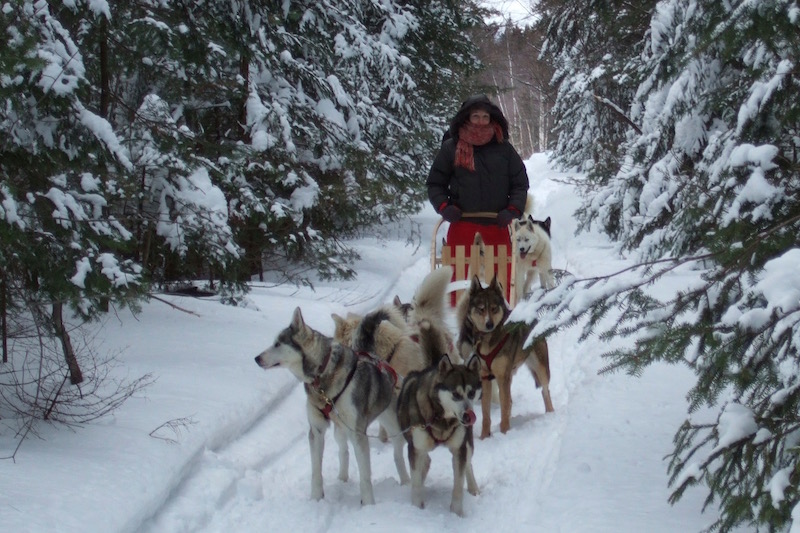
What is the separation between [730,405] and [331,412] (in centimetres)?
240

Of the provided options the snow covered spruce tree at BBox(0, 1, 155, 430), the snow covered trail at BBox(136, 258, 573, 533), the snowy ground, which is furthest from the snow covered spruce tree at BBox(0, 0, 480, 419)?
the snow covered trail at BBox(136, 258, 573, 533)

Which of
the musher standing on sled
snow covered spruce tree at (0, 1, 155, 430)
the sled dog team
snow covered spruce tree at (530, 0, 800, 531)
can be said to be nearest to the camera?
snow covered spruce tree at (530, 0, 800, 531)

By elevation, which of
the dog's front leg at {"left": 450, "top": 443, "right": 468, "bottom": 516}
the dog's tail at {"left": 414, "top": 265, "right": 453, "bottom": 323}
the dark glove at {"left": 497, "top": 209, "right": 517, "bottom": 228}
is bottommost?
the dog's front leg at {"left": 450, "top": 443, "right": 468, "bottom": 516}

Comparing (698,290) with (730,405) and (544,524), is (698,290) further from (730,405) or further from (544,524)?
(544,524)

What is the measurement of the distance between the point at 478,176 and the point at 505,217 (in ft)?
1.69

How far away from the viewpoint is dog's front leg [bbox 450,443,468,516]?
14.7 feet

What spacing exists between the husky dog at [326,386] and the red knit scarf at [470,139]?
3298mm

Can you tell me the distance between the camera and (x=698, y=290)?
3240 mm

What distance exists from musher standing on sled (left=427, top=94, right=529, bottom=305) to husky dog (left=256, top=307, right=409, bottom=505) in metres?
2.80

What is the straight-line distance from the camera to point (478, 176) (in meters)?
7.56

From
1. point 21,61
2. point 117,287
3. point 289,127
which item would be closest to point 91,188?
point 117,287

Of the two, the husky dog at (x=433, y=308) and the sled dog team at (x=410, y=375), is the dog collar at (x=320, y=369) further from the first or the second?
the husky dog at (x=433, y=308)

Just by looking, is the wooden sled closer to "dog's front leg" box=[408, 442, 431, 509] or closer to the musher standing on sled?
the musher standing on sled

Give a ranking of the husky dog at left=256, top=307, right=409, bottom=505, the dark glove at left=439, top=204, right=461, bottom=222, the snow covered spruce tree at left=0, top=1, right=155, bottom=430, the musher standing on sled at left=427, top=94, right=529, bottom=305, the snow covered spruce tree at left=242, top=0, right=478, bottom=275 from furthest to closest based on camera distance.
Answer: the snow covered spruce tree at left=242, top=0, right=478, bottom=275
the musher standing on sled at left=427, top=94, right=529, bottom=305
the dark glove at left=439, top=204, right=461, bottom=222
the husky dog at left=256, top=307, right=409, bottom=505
the snow covered spruce tree at left=0, top=1, right=155, bottom=430
